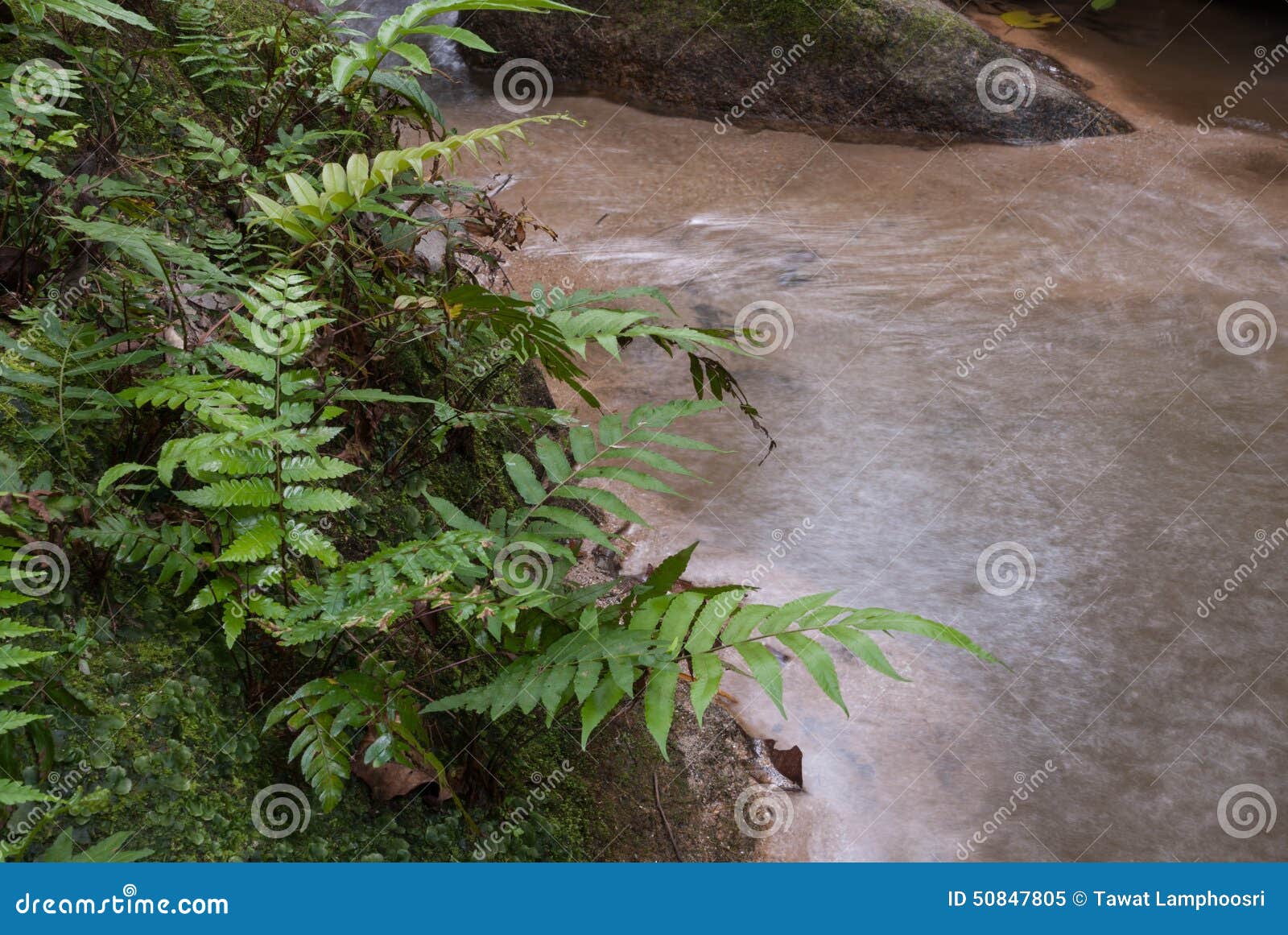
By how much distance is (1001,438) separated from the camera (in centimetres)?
523

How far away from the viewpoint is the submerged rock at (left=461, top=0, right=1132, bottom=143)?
8.27 metres

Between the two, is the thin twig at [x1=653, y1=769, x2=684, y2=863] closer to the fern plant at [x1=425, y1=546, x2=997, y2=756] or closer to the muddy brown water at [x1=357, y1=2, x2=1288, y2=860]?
the muddy brown water at [x1=357, y1=2, x2=1288, y2=860]

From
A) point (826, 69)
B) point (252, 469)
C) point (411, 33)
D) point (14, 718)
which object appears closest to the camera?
point (14, 718)

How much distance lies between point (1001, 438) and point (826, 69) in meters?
4.64

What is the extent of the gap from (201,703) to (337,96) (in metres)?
2.39

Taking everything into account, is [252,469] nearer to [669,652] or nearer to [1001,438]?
[669,652]

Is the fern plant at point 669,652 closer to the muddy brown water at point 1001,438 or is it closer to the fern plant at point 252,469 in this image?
the fern plant at point 252,469

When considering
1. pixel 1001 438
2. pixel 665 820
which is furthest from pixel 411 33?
pixel 1001 438

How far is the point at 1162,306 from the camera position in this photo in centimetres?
610

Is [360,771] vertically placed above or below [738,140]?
below

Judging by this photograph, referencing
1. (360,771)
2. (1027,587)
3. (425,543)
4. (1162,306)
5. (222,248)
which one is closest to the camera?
(425,543)

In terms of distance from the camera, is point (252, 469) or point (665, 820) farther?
point (665, 820)

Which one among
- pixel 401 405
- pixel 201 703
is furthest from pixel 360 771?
pixel 401 405

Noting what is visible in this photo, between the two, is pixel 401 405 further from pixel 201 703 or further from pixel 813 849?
pixel 813 849
